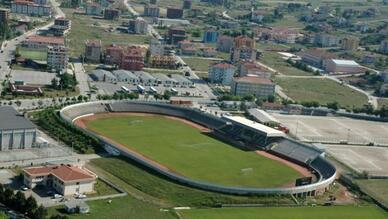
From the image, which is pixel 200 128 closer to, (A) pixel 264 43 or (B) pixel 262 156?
(B) pixel 262 156

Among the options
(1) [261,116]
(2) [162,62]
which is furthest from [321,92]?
(2) [162,62]

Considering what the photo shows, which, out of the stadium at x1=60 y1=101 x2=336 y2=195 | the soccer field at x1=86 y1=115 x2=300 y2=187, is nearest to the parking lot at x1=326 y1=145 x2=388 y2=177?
the stadium at x1=60 y1=101 x2=336 y2=195

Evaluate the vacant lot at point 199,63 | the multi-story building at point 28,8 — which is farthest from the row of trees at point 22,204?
the multi-story building at point 28,8

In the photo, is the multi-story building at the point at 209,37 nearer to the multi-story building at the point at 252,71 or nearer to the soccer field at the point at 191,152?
the multi-story building at the point at 252,71

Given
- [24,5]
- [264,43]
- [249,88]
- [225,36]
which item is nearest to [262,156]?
[249,88]

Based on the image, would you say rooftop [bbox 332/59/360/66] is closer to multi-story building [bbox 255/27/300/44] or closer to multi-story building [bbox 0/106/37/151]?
multi-story building [bbox 255/27/300/44]

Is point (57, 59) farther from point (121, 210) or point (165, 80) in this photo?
point (121, 210)
